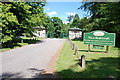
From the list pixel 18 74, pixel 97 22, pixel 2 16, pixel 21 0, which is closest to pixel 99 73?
pixel 18 74

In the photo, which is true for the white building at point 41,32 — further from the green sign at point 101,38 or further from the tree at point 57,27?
the green sign at point 101,38

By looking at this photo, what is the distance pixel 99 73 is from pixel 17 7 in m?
13.6

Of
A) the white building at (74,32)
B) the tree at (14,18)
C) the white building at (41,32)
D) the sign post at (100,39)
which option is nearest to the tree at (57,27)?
the white building at (74,32)

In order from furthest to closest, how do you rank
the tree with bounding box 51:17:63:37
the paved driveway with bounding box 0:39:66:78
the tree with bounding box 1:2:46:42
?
the tree with bounding box 51:17:63:37
the tree with bounding box 1:2:46:42
the paved driveway with bounding box 0:39:66:78

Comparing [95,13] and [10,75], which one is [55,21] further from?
[10,75]

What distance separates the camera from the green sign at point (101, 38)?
481 inches

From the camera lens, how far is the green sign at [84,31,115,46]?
1223 cm

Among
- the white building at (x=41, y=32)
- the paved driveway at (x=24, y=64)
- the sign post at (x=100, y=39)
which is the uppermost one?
the white building at (x=41, y=32)

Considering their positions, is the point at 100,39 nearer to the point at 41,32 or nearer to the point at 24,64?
the point at 24,64

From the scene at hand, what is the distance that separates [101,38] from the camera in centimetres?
1244

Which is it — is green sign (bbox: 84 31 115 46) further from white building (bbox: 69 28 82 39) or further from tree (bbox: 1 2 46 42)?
white building (bbox: 69 28 82 39)

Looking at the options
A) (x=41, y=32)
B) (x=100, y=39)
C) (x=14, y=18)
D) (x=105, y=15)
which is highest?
(x=105, y=15)

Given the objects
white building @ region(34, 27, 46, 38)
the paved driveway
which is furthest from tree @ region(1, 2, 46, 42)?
white building @ region(34, 27, 46, 38)

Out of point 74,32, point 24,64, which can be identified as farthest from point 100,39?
point 74,32
